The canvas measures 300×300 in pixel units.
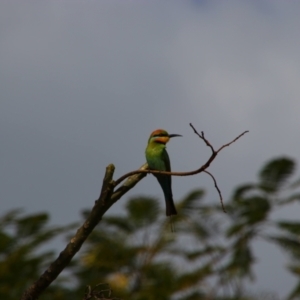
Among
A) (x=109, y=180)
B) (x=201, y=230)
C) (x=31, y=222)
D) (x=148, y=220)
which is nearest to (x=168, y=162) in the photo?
(x=109, y=180)

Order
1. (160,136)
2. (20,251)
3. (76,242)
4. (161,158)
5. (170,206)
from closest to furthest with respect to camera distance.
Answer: (76,242) < (170,206) < (161,158) < (160,136) < (20,251)

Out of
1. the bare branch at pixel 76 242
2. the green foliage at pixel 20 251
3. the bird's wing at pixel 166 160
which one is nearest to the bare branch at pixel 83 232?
the bare branch at pixel 76 242

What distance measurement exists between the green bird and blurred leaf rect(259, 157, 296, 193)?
8.83 meters

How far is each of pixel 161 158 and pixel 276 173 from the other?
9.75 meters

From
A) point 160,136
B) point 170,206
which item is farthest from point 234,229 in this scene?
point 170,206

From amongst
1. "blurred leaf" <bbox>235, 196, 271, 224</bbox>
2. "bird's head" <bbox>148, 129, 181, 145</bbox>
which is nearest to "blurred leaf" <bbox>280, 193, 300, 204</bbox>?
"blurred leaf" <bbox>235, 196, 271, 224</bbox>

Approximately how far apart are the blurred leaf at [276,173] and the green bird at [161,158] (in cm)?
883

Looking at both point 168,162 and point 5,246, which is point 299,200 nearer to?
point 5,246

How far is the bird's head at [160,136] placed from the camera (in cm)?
630

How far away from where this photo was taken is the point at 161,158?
6188 millimetres

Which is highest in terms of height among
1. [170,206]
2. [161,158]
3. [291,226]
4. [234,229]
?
[234,229]

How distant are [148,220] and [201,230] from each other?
168cm

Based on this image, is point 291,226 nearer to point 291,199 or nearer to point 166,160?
point 291,199

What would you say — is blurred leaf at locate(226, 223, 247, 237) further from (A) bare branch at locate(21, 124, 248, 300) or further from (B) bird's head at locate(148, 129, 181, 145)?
(A) bare branch at locate(21, 124, 248, 300)
